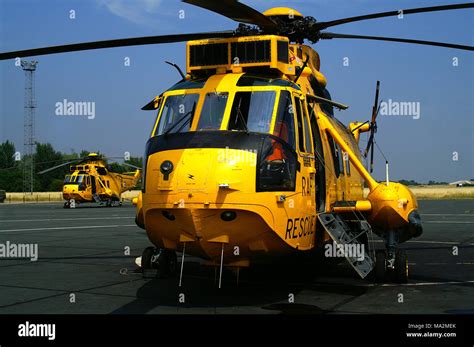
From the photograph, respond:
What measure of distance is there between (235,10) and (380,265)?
514 centimetres

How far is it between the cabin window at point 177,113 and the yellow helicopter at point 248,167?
0.02m

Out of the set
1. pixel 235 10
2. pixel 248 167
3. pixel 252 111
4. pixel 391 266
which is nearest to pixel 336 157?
pixel 391 266

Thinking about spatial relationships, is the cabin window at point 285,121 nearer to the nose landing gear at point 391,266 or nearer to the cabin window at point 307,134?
the cabin window at point 307,134

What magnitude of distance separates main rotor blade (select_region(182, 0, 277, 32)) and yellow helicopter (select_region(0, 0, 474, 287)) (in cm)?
3

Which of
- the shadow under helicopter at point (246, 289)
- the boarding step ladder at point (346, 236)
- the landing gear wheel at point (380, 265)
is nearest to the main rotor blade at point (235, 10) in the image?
the boarding step ladder at point (346, 236)

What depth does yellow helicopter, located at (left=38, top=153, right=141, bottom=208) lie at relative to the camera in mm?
45062

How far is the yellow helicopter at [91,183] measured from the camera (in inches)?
1774

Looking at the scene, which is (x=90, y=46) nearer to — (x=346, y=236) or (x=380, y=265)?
(x=346, y=236)

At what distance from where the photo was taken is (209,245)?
7.55m

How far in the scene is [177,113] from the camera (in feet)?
28.4

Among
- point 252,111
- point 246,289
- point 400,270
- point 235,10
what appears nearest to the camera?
point 235,10

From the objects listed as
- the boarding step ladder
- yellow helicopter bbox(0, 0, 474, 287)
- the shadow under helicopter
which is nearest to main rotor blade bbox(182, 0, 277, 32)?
yellow helicopter bbox(0, 0, 474, 287)

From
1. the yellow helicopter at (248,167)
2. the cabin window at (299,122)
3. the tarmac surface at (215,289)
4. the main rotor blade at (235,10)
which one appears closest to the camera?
the main rotor blade at (235,10)

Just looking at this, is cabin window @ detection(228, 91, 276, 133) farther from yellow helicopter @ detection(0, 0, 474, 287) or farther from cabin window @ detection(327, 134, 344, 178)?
cabin window @ detection(327, 134, 344, 178)
